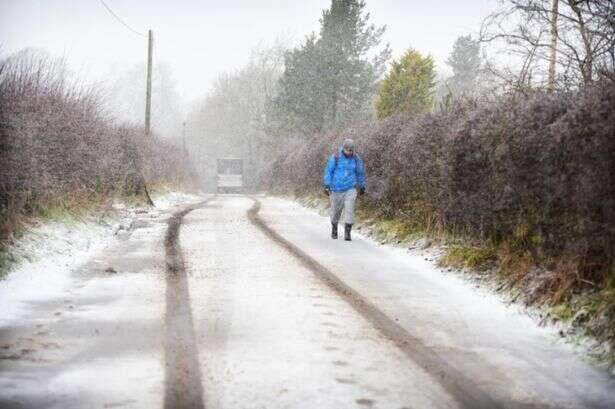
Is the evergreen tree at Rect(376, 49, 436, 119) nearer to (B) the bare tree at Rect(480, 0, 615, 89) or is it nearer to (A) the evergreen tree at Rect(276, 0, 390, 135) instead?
(A) the evergreen tree at Rect(276, 0, 390, 135)

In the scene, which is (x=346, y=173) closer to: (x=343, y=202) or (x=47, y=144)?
(x=343, y=202)

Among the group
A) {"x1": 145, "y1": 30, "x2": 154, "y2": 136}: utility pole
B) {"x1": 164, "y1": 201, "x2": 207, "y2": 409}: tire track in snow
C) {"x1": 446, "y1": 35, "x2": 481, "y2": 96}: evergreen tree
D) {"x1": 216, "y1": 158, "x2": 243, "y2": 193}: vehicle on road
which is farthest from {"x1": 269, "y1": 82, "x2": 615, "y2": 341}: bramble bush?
{"x1": 446, "y1": 35, "x2": 481, "y2": 96}: evergreen tree

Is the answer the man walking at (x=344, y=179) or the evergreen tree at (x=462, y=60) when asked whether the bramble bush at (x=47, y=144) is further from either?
the evergreen tree at (x=462, y=60)

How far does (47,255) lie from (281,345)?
4.49 metres

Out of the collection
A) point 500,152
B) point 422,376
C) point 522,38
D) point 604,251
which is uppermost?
point 522,38

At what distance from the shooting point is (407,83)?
33.5m

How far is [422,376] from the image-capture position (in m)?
3.99

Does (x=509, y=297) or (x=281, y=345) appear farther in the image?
(x=509, y=297)

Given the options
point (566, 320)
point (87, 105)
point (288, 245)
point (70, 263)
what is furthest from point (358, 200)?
point (566, 320)

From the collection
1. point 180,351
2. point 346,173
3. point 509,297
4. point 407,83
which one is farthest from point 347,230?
point 407,83

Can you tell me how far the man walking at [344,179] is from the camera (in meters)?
11.5

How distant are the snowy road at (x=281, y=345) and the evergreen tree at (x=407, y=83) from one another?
26450 mm

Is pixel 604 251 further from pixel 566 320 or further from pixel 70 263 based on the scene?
pixel 70 263

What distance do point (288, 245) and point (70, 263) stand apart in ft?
12.0
